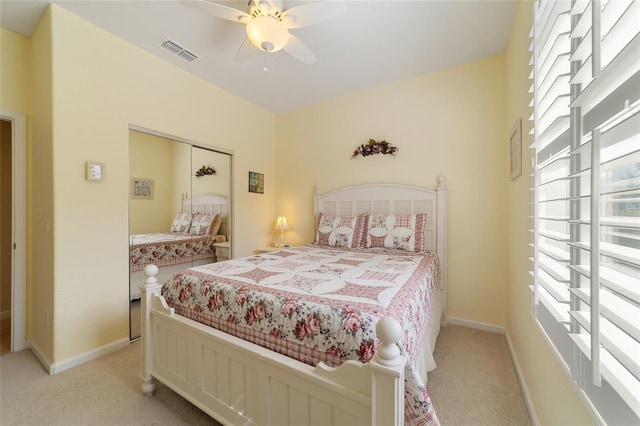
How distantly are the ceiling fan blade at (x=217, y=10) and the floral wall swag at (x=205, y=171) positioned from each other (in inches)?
68.9

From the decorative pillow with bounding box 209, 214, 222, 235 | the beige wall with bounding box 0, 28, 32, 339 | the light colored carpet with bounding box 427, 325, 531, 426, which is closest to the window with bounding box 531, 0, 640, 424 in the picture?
the light colored carpet with bounding box 427, 325, 531, 426

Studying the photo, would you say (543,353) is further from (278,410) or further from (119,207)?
(119,207)

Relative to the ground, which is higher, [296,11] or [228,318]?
[296,11]

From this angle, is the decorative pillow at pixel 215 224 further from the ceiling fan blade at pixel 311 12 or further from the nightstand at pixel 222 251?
the ceiling fan blade at pixel 311 12

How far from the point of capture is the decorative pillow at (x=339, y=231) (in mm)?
2977

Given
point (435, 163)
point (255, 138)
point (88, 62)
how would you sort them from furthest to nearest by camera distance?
point (255, 138) < point (435, 163) < point (88, 62)

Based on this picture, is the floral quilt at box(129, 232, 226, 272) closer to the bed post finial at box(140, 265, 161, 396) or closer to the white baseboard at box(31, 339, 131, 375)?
the white baseboard at box(31, 339, 131, 375)

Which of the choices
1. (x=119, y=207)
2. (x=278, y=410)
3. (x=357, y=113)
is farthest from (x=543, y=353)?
(x=119, y=207)

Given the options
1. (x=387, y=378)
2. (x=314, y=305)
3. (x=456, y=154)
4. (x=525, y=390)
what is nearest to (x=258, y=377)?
(x=314, y=305)

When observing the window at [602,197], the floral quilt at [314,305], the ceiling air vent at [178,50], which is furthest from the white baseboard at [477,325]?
the ceiling air vent at [178,50]

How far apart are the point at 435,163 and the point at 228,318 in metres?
2.59

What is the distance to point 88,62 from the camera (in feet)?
7.12

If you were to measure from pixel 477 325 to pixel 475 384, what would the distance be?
3.40 feet

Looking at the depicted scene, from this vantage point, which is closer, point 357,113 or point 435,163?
point 435,163
